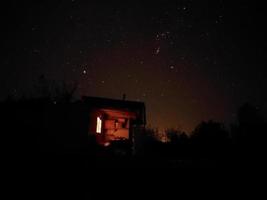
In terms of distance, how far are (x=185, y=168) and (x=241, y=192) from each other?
176 centimetres

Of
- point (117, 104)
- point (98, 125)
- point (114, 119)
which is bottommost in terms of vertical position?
point (98, 125)

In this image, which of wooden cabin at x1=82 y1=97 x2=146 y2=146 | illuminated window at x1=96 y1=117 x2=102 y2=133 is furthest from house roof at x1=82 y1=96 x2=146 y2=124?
illuminated window at x1=96 y1=117 x2=102 y2=133

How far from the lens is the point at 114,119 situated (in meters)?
16.5

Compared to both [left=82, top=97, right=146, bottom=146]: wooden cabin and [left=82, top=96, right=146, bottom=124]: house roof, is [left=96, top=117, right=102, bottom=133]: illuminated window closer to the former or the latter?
[left=82, top=97, right=146, bottom=146]: wooden cabin

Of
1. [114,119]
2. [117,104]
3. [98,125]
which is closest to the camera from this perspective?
[117,104]

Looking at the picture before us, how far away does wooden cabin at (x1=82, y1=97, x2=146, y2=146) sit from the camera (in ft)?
45.3

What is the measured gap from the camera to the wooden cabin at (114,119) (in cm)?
1380

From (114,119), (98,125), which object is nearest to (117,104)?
(98,125)

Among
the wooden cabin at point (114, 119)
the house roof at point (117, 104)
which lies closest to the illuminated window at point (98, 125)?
the wooden cabin at point (114, 119)

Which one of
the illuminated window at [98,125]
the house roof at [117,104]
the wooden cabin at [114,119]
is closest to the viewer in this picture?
the house roof at [117,104]

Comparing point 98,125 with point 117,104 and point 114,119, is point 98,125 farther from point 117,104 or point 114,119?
point 117,104

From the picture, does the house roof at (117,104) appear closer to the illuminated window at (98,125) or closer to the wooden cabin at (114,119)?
the wooden cabin at (114,119)

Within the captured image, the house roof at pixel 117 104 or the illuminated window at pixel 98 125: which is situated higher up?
the house roof at pixel 117 104

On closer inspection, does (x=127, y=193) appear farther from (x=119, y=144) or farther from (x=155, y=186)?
(x=119, y=144)
